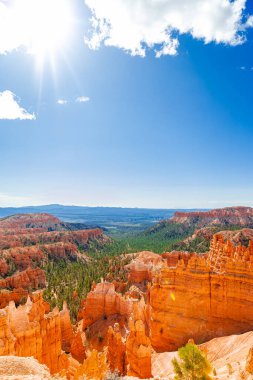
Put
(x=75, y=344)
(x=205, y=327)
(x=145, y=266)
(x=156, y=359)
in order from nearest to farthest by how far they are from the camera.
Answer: (x=156, y=359) < (x=205, y=327) < (x=75, y=344) < (x=145, y=266)

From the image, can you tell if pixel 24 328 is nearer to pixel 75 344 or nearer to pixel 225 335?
pixel 75 344

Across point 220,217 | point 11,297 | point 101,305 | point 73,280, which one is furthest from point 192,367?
point 220,217

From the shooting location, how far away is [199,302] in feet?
93.2

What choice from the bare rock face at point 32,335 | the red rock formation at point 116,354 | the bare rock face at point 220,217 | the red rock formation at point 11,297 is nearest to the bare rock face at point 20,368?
the bare rock face at point 32,335

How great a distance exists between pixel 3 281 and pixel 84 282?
18.7 metres

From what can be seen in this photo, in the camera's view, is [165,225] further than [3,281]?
Yes

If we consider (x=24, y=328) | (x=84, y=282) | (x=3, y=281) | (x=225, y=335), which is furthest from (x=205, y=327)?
(x=3, y=281)

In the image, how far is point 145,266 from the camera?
5812 cm

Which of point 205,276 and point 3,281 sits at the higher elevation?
point 205,276

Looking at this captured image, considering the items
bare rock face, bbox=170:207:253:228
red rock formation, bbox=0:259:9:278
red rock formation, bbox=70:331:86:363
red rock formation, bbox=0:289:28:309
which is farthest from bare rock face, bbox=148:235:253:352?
bare rock face, bbox=170:207:253:228

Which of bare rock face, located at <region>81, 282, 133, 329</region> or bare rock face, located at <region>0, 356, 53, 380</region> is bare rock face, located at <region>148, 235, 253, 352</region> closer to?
bare rock face, located at <region>81, 282, 133, 329</region>

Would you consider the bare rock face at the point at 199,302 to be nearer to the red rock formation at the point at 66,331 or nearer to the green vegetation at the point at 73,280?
the red rock formation at the point at 66,331

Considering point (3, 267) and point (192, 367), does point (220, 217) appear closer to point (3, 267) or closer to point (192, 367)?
point (3, 267)

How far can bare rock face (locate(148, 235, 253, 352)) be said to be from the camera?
1050 inches
